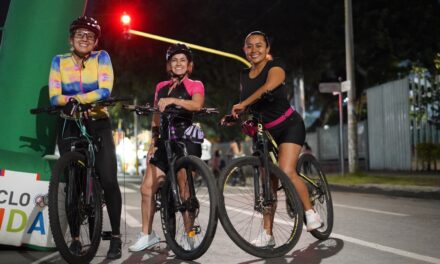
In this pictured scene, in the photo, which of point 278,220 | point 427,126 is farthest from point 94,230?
point 427,126

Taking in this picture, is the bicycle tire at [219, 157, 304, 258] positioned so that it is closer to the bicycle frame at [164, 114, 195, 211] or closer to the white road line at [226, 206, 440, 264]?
the white road line at [226, 206, 440, 264]

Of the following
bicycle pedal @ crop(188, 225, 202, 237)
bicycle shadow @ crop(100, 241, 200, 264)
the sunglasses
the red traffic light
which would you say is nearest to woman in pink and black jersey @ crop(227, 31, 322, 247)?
bicycle pedal @ crop(188, 225, 202, 237)

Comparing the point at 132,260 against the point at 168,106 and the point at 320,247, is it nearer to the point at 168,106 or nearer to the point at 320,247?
the point at 168,106

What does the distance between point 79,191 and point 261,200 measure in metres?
1.43

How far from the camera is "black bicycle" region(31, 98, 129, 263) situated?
4.18 metres

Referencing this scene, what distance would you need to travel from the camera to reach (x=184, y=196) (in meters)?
4.57

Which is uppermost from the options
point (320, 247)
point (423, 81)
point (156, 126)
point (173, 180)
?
point (423, 81)

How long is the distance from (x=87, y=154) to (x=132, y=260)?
0.90 m

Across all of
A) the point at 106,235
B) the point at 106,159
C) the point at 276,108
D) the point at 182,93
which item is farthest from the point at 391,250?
the point at 106,159

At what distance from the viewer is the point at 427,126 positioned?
58.7 ft

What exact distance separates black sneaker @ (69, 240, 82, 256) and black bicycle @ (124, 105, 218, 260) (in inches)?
26.8

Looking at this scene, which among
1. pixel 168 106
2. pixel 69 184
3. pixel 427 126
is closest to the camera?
pixel 69 184

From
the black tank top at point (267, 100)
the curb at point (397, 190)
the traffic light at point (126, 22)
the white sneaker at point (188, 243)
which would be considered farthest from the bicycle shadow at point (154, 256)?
the traffic light at point (126, 22)

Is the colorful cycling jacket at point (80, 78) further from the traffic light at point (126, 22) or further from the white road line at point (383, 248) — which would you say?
the traffic light at point (126, 22)
